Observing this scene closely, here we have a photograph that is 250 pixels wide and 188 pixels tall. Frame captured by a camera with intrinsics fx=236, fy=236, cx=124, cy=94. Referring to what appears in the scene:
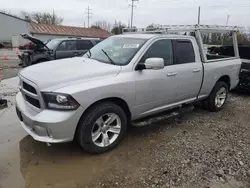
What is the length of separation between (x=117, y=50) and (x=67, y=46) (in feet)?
24.2

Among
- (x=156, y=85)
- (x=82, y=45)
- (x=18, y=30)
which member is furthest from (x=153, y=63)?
(x=18, y=30)

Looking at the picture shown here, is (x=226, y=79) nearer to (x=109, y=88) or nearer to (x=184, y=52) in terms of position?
(x=184, y=52)

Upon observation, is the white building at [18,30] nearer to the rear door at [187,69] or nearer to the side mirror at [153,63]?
the rear door at [187,69]

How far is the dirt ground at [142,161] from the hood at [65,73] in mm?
1137

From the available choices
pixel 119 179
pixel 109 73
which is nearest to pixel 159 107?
pixel 109 73

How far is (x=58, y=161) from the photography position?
3436 mm

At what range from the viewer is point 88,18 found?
72.3 m

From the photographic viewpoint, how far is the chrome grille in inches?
127

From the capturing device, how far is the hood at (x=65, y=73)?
3.22 meters

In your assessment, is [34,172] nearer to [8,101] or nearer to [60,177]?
[60,177]

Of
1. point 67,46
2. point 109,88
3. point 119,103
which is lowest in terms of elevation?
point 119,103

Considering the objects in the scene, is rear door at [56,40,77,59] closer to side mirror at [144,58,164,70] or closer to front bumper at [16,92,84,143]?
side mirror at [144,58,164,70]

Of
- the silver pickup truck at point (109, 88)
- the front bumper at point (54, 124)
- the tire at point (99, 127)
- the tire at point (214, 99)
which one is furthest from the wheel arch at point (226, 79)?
the front bumper at point (54, 124)

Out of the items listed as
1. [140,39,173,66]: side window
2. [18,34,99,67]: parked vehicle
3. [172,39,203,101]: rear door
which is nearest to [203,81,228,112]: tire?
[172,39,203,101]: rear door
